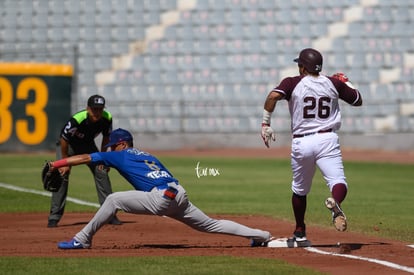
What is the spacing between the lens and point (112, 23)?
1339 inches

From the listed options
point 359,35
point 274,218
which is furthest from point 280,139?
point 274,218

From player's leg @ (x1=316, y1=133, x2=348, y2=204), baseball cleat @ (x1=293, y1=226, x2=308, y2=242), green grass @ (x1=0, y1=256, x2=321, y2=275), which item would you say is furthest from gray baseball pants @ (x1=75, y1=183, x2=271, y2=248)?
player's leg @ (x1=316, y1=133, x2=348, y2=204)

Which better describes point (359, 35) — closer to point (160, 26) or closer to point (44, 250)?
point (160, 26)

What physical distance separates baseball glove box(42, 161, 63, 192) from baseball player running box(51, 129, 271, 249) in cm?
42

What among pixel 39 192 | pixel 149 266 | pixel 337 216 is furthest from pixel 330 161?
pixel 39 192

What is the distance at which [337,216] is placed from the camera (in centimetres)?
949

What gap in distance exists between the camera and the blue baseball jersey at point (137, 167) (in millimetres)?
9758

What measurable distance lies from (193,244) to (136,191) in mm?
1339

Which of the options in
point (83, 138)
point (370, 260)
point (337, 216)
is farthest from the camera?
point (83, 138)

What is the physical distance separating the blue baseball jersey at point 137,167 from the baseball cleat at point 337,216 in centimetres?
169

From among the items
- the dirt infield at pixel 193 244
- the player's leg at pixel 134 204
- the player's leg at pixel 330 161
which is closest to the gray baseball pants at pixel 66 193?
the dirt infield at pixel 193 244

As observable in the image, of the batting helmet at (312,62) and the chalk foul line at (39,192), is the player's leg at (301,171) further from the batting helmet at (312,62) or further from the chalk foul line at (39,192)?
the chalk foul line at (39,192)

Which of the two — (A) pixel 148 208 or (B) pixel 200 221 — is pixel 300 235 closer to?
(B) pixel 200 221

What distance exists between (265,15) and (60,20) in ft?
24.9
